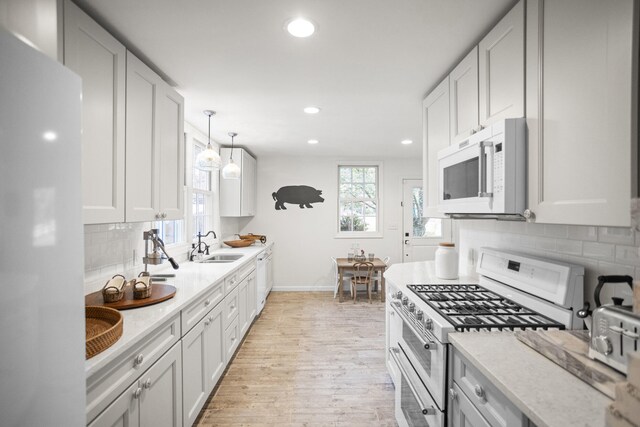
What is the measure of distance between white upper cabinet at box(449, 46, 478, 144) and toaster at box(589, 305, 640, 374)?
1.07 m

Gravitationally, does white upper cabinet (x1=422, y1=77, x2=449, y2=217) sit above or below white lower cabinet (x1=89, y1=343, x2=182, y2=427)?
above

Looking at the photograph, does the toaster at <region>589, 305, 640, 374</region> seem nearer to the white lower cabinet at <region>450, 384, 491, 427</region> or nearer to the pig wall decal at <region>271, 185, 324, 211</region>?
the white lower cabinet at <region>450, 384, 491, 427</region>

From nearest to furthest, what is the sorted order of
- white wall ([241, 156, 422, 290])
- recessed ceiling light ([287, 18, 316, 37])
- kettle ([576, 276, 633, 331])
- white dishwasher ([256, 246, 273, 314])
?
kettle ([576, 276, 633, 331]), recessed ceiling light ([287, 18, 316, 37]), white dishwasher ([256, 246, 273, 314]), white wall ([241, 156, 422, 290])

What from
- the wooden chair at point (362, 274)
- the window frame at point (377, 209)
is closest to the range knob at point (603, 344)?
the wooden chair at point (362, 274)

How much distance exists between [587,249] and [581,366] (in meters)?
0.60

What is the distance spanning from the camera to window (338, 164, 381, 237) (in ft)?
18.4

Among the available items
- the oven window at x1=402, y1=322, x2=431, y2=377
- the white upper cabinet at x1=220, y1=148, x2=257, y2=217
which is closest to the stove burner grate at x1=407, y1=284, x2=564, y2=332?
the oven window at x1=402, y1=322, x2=431, y2=377

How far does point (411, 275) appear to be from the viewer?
2.39 metres

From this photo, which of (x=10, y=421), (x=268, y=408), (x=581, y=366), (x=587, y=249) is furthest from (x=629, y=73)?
(x=268, y=408)

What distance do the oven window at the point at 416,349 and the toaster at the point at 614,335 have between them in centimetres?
64

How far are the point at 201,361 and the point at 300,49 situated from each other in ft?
6.89

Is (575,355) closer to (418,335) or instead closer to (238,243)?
(418,335)

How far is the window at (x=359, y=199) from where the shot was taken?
18.4 ft

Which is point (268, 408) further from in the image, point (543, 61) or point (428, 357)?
point (543, 61)
